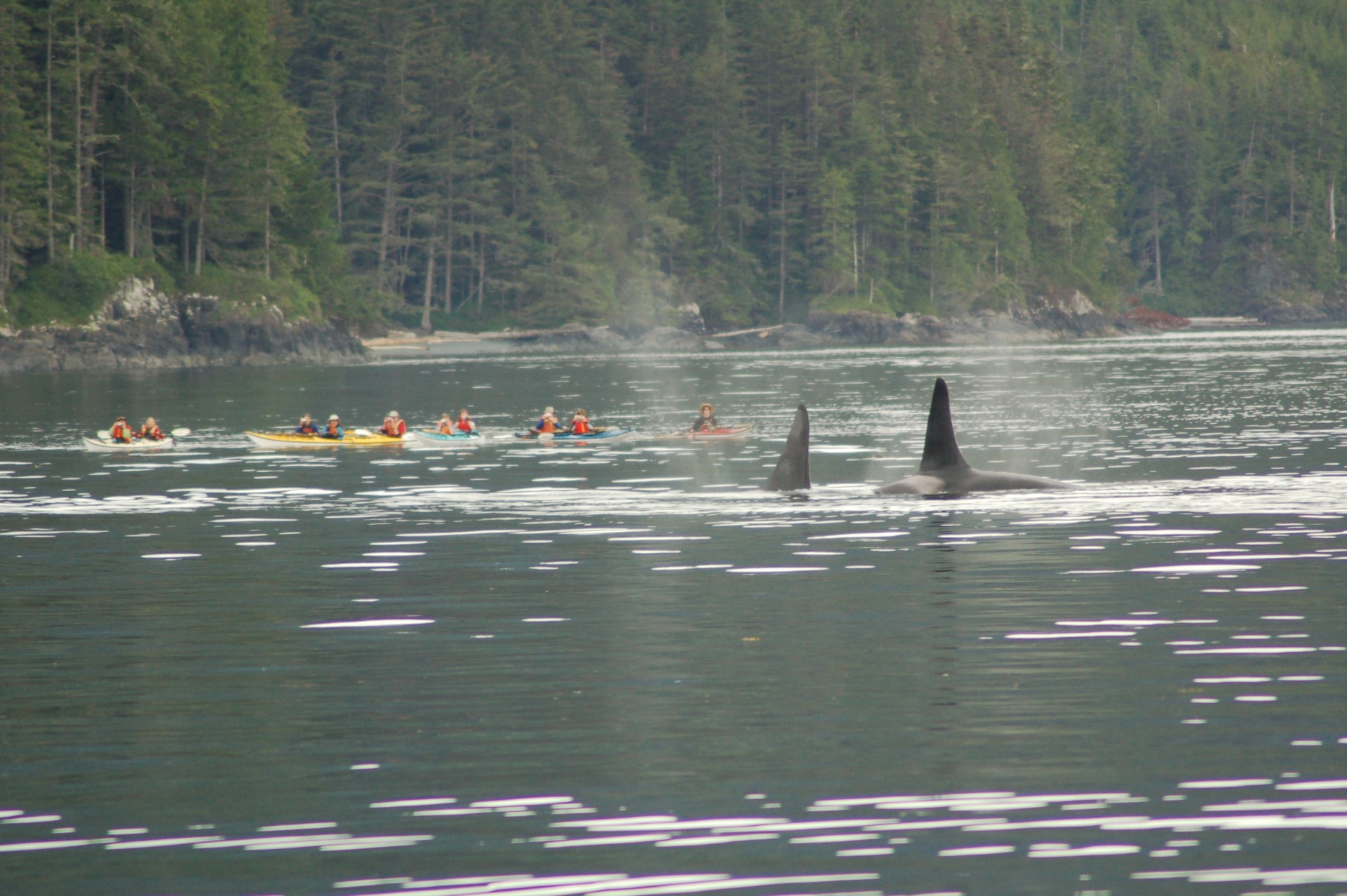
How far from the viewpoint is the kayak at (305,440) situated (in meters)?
51.1

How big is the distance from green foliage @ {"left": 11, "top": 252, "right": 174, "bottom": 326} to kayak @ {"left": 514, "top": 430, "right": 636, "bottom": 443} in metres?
62.1

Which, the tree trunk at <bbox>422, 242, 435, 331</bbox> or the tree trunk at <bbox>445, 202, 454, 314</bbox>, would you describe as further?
the tree trunk at <bbox>445, 202, 454, 314</bbox>

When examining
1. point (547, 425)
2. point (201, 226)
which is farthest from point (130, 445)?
point (201, 226)

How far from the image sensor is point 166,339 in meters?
111

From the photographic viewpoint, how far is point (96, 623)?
64.3 feet

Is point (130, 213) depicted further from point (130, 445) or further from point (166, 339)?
point (130, 445)

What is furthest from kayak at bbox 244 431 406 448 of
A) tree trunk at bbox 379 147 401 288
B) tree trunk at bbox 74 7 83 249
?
tree trunk at bbox 379 147 401 288

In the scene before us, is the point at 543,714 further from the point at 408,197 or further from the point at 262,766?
the point at 408,197

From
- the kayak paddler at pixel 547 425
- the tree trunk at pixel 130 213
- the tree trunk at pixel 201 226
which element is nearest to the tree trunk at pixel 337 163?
the tree trunk at pixel 201 226

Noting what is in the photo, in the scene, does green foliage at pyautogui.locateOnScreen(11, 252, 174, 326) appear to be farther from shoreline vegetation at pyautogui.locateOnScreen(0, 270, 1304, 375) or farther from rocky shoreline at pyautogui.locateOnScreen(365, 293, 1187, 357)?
rocky shoreline at pyautogui.locateOnScreen(365, 293, 1187, 357)

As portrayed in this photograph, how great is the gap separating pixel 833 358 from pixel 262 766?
4757 inches

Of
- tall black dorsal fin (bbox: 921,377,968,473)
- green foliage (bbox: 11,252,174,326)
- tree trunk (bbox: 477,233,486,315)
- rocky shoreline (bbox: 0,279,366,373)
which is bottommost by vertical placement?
tall black dorsal fin (bbox: 921,377,968,473)

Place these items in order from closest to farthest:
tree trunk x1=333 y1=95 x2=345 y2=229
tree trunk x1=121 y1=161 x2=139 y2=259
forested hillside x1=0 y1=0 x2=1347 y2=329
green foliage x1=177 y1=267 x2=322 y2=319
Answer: forested hillside x1=0 y1=0 x2=1347 y2=329
tree trunk x1=121 y1=161 x2=139 y2=259
green foliage x1=177 y1=267 x2=322 y2=319
tree trunk x1=333 y1=95 x2=345 y2=229

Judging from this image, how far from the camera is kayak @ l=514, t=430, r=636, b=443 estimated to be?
5188 centimetres
